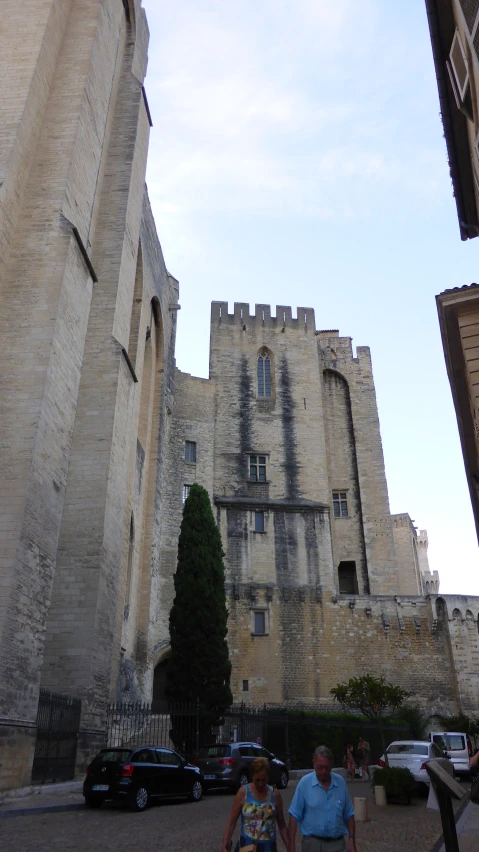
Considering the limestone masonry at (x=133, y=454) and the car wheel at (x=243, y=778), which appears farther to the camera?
the car wheel at (x=243, y=778)

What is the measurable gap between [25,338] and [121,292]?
5.37 m

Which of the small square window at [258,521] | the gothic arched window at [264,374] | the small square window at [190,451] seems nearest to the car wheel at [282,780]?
the small square window at [258,521]

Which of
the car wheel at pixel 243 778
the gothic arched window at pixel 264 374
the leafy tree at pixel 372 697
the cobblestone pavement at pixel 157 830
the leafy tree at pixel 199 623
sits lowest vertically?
the cobblestone pavement at pixel 157 830

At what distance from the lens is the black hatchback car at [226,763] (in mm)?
12391

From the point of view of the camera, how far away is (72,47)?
1641cm

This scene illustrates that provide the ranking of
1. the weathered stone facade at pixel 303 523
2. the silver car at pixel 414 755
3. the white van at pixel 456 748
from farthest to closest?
1. the weathered stone facade at pixel 303 523
2. the white van at pixel 456 748
3. the silver car at pixel 414 755

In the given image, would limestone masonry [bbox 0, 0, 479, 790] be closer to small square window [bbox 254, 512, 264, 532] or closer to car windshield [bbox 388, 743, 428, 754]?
small square window [bbox 254, 512, 264, 532]

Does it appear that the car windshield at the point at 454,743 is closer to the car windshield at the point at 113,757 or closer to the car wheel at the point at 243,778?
the car wheel at the point at 243,778

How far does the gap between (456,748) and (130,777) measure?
32.1 feet

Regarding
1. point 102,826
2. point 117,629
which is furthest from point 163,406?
point 102,826

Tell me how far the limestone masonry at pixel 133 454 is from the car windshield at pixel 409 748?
5.94 meters

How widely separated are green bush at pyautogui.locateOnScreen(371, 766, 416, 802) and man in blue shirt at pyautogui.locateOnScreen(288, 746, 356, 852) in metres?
8.37

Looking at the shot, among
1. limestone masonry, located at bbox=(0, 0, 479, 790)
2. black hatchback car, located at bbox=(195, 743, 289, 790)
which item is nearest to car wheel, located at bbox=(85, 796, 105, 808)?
limestone masonry, located at bbox=(0, 0, 479, 790)

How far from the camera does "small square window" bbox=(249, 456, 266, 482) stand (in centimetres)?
3034
